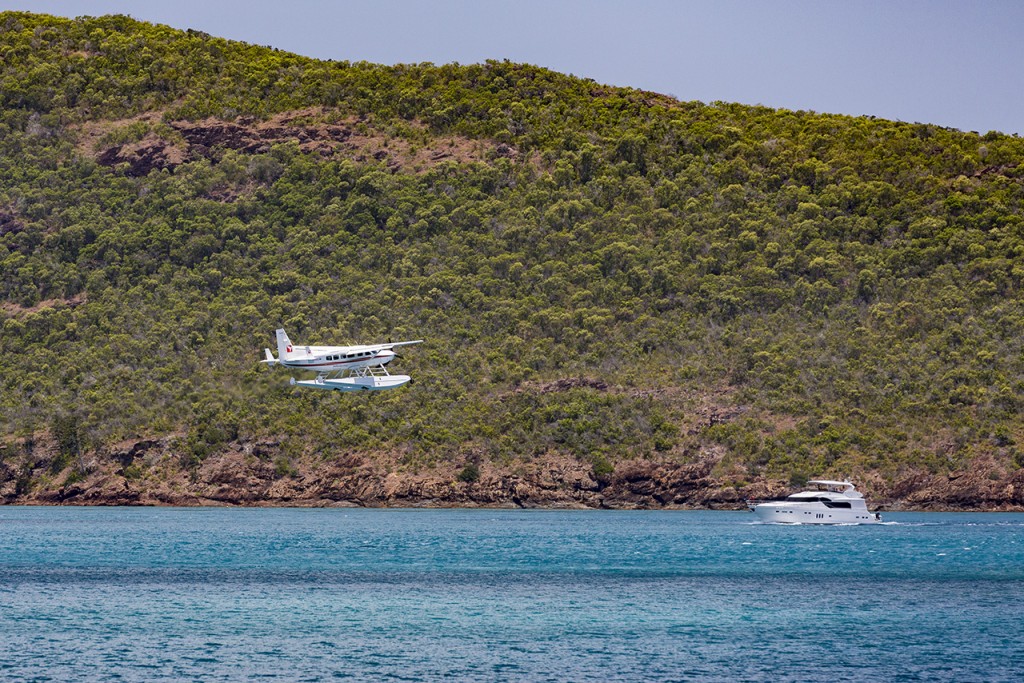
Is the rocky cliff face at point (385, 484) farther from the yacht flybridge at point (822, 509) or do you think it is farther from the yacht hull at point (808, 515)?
the yacht hull at point (808, 515)

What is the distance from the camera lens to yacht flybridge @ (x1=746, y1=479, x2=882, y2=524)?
97500 millimetres

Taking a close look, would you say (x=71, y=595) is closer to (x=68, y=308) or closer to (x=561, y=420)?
(x=561, y=420)

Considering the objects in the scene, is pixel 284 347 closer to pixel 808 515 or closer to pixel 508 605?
pixel 808 515

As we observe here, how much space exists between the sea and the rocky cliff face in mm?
19665

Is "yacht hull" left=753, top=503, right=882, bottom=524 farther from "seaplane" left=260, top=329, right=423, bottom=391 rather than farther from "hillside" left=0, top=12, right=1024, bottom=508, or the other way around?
"seaplane" left=260, top=329, right=423, bottom=391

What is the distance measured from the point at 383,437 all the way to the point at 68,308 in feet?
116

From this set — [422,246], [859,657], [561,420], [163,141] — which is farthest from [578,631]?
[163,141]

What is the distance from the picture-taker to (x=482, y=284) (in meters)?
135

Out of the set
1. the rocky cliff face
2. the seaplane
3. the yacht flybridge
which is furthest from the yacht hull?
the seaplane

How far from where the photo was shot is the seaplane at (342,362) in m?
104

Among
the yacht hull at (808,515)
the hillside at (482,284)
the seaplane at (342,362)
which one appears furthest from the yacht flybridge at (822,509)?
the seaplane at (342,362)

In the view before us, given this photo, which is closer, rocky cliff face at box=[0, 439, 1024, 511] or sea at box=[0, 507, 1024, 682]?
sea at box=[0, 507, 1024, 682]

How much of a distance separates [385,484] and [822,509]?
34.6 metres

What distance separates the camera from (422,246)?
5561 inches
